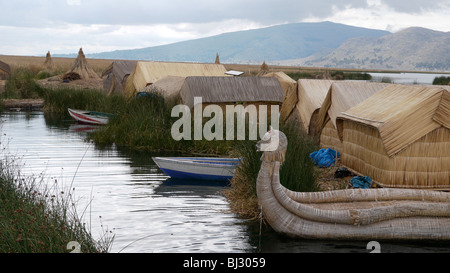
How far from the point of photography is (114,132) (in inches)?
676

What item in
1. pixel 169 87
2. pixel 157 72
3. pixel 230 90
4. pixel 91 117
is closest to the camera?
pixel 230 90

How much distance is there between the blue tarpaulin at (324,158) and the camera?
11648mm

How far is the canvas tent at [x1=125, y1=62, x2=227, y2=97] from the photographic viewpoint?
2573 cm

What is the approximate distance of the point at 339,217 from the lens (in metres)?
7.71

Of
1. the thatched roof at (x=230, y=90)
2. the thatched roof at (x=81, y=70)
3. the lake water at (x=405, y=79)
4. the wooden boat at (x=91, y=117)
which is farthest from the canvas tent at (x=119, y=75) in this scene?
the lake water at (x=405, y=79)

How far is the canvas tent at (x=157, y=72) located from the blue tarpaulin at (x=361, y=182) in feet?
53.6

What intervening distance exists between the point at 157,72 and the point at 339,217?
63.8 feet

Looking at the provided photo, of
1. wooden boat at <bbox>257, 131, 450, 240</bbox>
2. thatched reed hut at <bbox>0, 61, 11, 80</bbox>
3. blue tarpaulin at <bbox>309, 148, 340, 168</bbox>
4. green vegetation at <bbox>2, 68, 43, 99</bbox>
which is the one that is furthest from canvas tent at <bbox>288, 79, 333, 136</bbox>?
thatched reed hut at <bbox>0, 61, 11, 80</bbox>

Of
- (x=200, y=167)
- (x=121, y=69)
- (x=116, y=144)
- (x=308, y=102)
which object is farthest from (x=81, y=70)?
(x=200, y=167)

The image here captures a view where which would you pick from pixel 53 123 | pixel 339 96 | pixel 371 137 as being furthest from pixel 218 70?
pixel 371 137

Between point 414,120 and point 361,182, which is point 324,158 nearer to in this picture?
point 361,182

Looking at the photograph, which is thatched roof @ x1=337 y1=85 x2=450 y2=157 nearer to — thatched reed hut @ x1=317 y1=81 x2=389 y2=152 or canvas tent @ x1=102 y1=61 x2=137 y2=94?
thatched reed hut @ x1=317 y1=81 x2=389 y2=152
